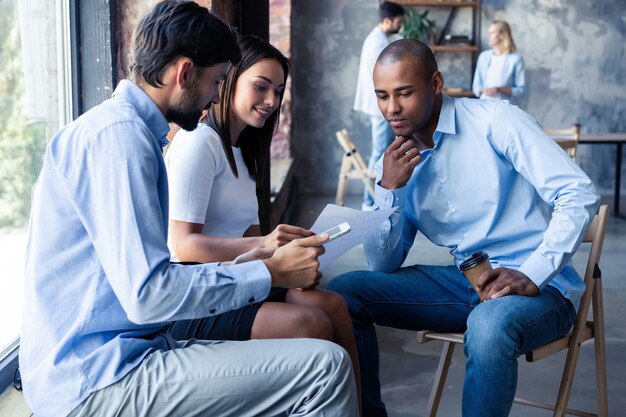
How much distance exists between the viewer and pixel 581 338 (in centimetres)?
263

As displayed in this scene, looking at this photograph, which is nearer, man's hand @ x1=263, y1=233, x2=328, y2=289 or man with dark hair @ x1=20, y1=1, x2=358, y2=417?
man with dark hair @ x1=20, y1=1, x2=358, y2=417

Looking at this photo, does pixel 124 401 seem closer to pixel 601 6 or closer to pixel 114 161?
pixel 114 161

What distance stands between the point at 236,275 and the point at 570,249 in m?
1.09

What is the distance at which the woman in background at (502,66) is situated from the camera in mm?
8656

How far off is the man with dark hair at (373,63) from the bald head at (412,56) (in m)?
5.36

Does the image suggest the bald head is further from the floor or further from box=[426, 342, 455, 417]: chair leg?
the floor

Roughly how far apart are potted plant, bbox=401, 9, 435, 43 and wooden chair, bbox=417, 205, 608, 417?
22.7ft

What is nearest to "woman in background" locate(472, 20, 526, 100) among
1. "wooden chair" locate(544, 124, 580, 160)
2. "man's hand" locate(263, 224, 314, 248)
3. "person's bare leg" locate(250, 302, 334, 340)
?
"wooden chair" locate(544, 124, 580, 160)

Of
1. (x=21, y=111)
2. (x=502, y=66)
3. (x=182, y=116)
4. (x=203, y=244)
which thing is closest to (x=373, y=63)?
(x=502, y=66)

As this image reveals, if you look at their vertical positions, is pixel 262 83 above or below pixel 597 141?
above

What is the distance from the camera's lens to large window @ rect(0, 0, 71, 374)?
2547 mm

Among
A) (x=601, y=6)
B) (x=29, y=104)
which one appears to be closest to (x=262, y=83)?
(x=29, y=104)

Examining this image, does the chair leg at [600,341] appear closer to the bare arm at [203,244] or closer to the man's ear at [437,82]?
the man's ear at [437,82]

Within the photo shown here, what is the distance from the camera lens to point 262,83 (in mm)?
2680
